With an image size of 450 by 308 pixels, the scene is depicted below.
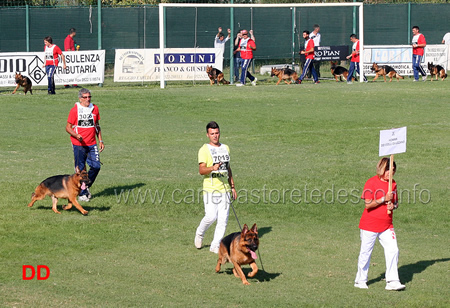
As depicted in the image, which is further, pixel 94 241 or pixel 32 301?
pixel 94 241

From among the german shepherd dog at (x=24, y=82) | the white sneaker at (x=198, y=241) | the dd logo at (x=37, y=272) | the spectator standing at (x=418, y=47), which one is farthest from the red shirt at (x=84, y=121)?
the spectator standing at (x=418, y=47)

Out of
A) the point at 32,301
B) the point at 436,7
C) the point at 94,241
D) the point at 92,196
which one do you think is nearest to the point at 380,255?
the point at 94,241

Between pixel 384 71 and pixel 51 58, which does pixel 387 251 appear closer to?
pixel 51 58

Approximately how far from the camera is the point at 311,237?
1162 cm

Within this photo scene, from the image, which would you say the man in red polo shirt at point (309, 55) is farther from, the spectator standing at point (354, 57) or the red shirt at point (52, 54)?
the red shirt at point (52, 54)

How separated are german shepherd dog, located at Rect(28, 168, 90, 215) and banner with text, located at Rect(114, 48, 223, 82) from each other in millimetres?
18040

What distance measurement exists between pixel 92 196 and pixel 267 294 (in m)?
6.42

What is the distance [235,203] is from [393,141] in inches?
213

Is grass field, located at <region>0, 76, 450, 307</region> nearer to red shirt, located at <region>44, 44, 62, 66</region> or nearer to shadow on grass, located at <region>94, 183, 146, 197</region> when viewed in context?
shadow on grass, located at <region>94, 183, 146, 197</region>

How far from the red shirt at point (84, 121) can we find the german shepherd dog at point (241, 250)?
4.86 metres

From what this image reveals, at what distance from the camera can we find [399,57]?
34625 mm

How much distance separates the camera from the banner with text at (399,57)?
34.0 metres

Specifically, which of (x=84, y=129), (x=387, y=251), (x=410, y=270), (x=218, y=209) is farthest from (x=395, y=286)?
(x=84, y=129)

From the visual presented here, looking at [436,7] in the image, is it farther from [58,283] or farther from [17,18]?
[58,283]
